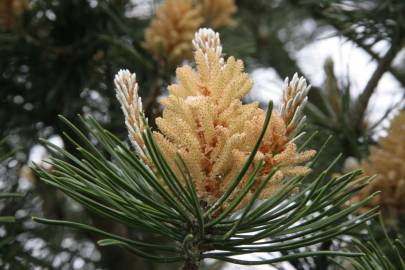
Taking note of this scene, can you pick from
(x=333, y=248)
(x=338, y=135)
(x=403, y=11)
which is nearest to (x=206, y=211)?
(x=333, y=248)

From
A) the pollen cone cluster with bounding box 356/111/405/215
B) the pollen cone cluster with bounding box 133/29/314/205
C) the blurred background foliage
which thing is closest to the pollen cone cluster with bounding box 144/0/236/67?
the blurred background foliage

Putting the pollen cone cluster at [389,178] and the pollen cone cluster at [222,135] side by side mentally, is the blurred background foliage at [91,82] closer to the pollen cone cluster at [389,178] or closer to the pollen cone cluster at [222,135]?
the pollen cone cluster at [389,178]

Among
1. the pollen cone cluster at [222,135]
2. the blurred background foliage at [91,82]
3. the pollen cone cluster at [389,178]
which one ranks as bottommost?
the pollen cone cluster at [222,135]

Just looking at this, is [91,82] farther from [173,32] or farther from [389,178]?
[389,178]

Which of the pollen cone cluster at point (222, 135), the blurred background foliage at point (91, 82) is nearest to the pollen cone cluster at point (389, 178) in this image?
the blurred background foliage at point (91, 82)

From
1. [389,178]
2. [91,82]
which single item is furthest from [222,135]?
[91,82]

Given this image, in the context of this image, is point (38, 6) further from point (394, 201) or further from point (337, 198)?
point (337, 198)

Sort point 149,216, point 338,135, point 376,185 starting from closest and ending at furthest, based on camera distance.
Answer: point 149,216, point 376,185, point 338,135

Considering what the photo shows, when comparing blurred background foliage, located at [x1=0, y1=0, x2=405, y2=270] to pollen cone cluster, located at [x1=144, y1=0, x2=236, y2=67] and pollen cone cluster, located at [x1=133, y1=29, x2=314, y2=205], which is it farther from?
pollen cone cluster, located at [x1=133, y1=29, x2=314, y2=205]
